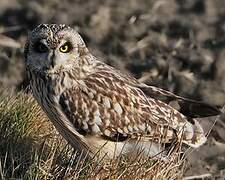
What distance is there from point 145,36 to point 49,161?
666cm

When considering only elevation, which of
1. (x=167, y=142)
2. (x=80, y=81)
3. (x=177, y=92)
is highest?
(x=80, y=81)

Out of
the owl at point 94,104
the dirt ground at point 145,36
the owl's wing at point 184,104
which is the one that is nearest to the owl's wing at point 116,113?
the owl at point 94,104

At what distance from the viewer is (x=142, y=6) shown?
43.9 feet

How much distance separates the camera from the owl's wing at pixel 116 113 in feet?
21.1

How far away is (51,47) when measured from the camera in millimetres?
6184

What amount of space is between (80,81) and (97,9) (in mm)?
6732

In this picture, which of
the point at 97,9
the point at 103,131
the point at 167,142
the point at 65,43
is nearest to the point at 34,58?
the point at 65,43

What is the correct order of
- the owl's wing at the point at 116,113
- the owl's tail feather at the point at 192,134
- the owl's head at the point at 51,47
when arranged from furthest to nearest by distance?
the owl's tail feather at the point at 192,134 → the owl's wing at the point at 116,113 → the owl's head at the point at 51,47

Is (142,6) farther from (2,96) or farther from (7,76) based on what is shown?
(2,96)

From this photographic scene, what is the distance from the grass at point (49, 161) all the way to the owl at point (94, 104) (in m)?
0.15

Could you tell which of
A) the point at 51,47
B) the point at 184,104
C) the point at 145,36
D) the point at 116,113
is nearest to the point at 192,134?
the point at 184,104

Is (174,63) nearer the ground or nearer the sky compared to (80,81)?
nearer the ground

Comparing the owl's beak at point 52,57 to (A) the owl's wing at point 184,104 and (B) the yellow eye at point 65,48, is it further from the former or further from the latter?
(A) the owl's wing at point 184,104

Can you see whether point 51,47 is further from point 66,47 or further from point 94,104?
point 94,104
